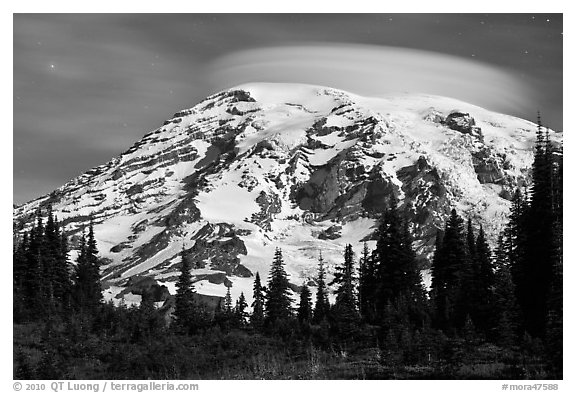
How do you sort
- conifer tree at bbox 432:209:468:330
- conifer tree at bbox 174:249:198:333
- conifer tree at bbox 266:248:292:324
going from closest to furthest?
conifer tree at bbox 432:209:468:330, conifer tree at bbox 174:249:198:333, conifer tree at bbox 266:248:292:324

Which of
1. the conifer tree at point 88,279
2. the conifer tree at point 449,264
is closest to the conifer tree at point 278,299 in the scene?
the conifer tree at point 449,264

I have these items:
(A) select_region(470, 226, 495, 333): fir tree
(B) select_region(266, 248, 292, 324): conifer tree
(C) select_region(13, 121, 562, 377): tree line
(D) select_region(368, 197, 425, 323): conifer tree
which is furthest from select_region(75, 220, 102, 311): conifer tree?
(A) select_region(470, 226, 495, 333): fir tree

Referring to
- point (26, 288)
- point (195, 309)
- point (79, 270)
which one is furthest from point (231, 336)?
point (79, 270)

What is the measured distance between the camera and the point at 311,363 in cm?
4303

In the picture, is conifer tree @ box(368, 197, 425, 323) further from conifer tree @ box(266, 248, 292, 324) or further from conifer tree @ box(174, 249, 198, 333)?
conifer tree @ box(174, 249, 198, 333)

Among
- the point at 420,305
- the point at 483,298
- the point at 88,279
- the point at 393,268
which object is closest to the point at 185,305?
the point at 393,268

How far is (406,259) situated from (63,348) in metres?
33.3

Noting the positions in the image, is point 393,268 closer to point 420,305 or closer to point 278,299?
point 420,305

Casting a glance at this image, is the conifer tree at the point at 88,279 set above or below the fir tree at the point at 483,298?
above

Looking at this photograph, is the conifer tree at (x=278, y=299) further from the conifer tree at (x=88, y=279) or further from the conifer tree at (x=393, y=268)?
the conifer tree at (x=88, y=279)

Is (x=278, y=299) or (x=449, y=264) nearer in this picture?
(x=449, y=264)

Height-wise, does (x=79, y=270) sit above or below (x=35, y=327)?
above
